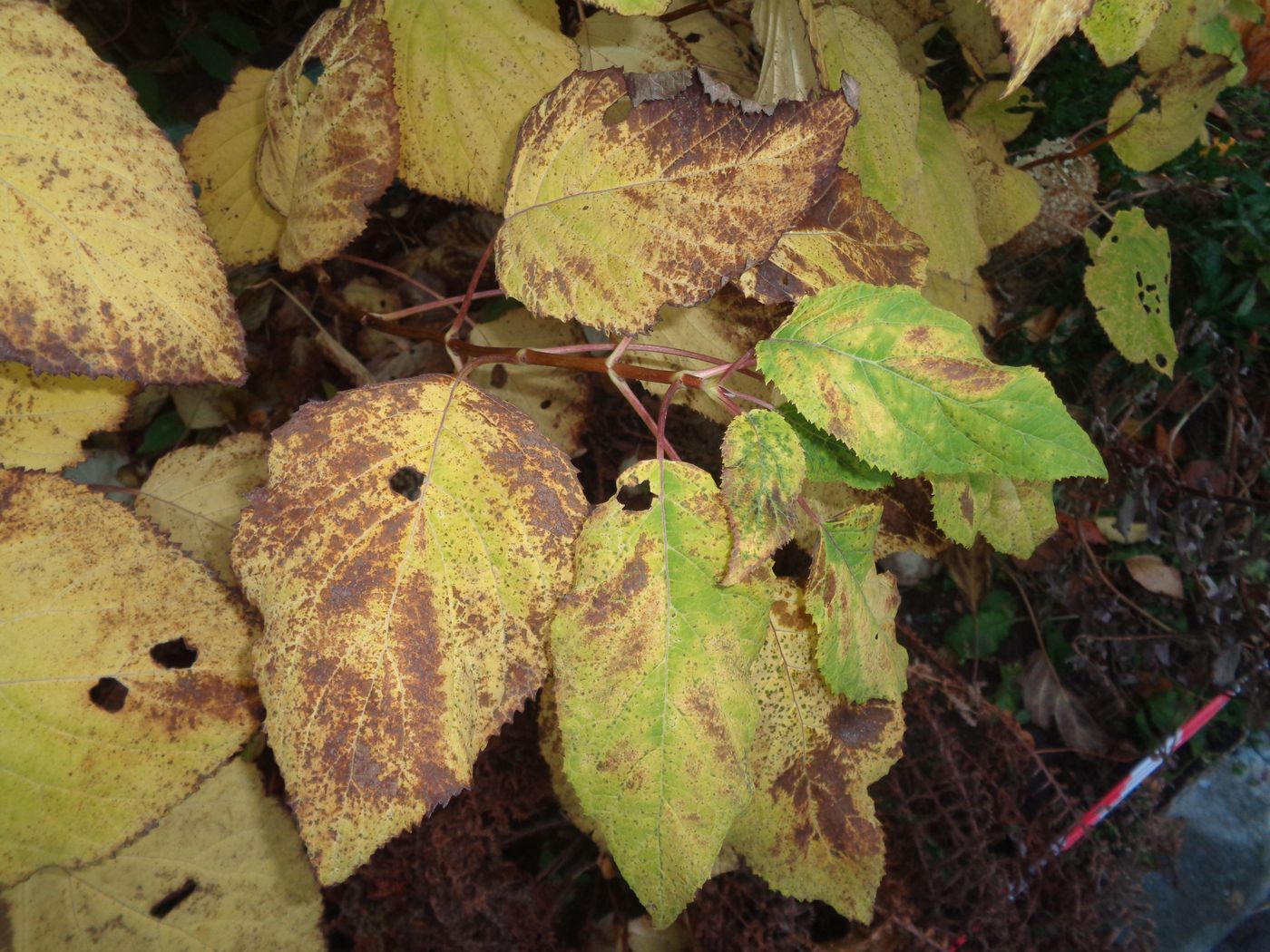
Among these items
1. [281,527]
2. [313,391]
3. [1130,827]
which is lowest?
[1130,827]

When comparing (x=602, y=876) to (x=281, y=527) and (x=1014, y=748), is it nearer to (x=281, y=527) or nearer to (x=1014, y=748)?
(x=1014, y=748)

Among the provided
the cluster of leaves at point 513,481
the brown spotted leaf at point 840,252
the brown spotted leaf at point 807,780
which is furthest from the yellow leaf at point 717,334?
the brown spotted leaf at point 807,780

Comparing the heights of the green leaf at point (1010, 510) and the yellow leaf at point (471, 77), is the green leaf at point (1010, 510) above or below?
below

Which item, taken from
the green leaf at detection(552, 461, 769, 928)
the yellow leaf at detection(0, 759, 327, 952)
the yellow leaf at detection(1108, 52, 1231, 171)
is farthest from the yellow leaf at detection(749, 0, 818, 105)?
the yellow leaf at detection(0, 759, 327, 952)

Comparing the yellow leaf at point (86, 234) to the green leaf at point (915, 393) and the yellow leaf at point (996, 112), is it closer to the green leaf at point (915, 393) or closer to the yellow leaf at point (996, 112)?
the green leaf at point (915, 393)

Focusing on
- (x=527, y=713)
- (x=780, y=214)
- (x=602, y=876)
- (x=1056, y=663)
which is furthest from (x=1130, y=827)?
(x=780, y=214)
